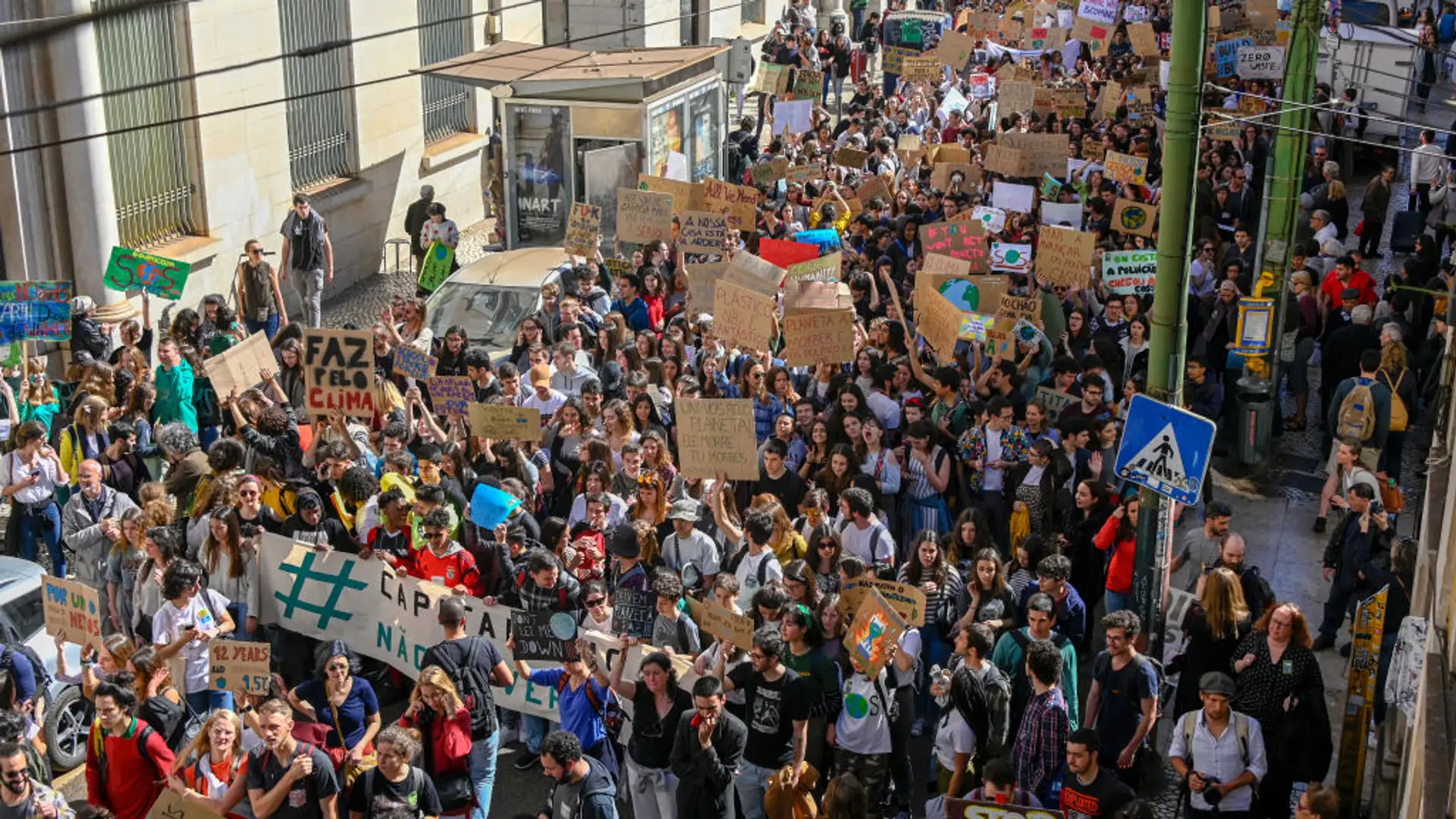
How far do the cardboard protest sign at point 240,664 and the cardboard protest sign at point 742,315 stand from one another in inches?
214

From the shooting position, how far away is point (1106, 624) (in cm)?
852

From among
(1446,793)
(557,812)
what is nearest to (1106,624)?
(1446,793)

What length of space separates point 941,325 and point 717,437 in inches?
129

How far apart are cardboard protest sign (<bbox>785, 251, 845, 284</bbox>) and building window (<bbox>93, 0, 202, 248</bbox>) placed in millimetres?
6766

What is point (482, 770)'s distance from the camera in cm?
844

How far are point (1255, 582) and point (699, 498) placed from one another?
3.41 meters

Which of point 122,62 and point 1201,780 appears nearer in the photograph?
point 1201,780

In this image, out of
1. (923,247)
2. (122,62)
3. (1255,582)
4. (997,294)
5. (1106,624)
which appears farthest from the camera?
(122,62)

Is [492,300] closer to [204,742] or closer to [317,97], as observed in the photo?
[317,97]

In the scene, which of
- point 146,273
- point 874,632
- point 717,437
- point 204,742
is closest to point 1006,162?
point 146,273

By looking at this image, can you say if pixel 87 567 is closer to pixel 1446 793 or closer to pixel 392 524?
pixel 392 524

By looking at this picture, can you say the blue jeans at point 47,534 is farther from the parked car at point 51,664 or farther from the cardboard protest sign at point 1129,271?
the cardboard protest sign at point 1129,271

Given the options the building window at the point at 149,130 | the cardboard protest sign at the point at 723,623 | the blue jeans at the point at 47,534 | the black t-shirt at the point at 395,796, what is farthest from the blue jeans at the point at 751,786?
the building window at the point at 149,130

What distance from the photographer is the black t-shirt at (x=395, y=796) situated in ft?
25.2
